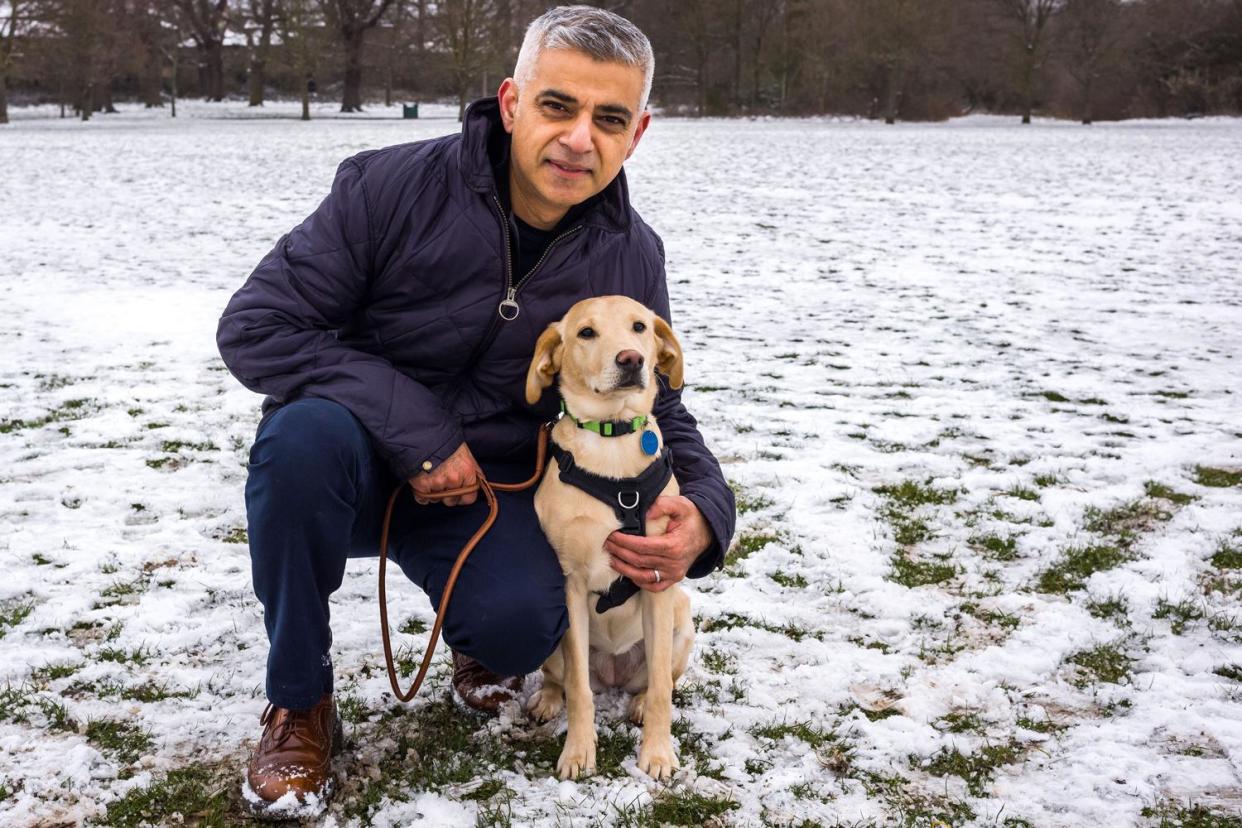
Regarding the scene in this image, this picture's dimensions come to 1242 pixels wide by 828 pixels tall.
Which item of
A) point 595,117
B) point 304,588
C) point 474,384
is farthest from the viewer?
point 474,384

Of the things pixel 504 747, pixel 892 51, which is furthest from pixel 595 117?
pixel 892 51

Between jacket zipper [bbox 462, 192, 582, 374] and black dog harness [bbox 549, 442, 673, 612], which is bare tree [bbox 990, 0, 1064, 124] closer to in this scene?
jacket zipper [bbox 462, 192, 582, 374]

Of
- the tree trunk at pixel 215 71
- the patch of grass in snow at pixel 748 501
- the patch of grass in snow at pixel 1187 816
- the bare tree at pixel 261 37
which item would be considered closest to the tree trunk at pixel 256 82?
the bare tree at pixel 261 37

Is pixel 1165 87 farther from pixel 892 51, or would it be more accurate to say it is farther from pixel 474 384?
pixel 474 384

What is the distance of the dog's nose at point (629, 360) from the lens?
2.58m

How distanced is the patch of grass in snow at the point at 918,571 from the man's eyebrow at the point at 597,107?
213 centimetres

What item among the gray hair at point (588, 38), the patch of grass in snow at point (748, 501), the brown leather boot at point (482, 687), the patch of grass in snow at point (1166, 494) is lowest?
the brown leather boot at point (482, 687)

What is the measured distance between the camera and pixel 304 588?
7.91 ft

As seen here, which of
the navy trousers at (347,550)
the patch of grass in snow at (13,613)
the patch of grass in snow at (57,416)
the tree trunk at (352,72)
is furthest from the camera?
the tree trunk at (352,72)

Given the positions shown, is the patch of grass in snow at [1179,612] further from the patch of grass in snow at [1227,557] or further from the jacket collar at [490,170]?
the jacket collar at [490,170]

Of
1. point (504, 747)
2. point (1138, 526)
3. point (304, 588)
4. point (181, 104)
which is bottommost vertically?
point (504, 747)

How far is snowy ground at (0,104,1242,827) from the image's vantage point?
2602 millimetres

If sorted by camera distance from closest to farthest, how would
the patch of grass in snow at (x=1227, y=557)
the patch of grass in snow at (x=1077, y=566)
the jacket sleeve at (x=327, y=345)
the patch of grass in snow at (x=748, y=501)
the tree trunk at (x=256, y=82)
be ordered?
the jacket sleeve at (x=327, y=345) < the patch of grass in snow at (x=1077, y=566) < the patch of grass in snow at (x=1227, y=557) < the patch of grass in snow at (x=748, y=501) < the tree trunk at (x=256, y=82)

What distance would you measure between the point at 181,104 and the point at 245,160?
39.0 m
